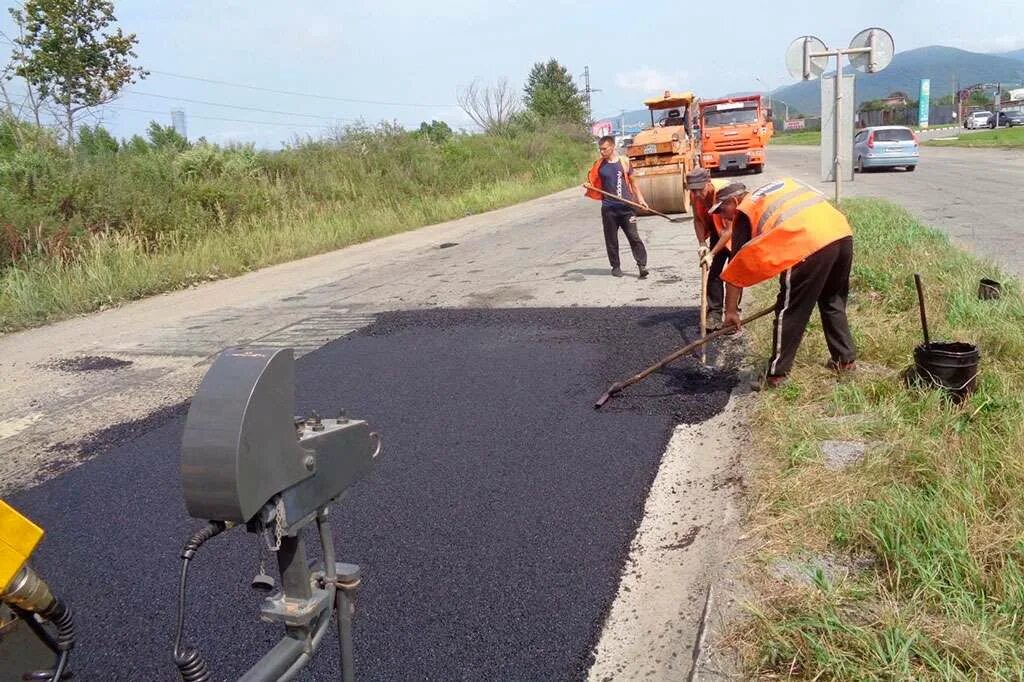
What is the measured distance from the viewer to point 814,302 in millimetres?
4621

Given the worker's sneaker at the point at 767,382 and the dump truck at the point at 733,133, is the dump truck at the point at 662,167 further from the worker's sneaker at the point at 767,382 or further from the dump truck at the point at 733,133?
the worker's sneaker at the point at 767,382

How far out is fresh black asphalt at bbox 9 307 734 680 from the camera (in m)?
2.78

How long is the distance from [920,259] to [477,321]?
3.91 metres

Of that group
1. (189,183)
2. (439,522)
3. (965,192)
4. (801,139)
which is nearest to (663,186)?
(965,192)

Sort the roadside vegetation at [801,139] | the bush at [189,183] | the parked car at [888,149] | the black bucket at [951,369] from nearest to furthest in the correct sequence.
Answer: the black bucket at [951,369], the bush at [189,183], the parked car at [888,149], the roadside vegetation at [801,139]

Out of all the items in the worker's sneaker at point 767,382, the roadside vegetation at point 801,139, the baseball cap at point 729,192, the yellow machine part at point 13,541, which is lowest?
the roadside vegetation at point 801,139

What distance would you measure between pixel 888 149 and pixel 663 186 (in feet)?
34.0

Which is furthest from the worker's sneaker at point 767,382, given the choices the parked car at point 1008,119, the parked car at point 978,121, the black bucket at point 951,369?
the parked car at point 978,121

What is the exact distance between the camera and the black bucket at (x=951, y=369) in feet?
13.3

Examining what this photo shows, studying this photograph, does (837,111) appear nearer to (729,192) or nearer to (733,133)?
(729,192)

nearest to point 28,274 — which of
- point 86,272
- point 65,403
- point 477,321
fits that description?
point 86,272

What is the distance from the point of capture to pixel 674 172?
1464cm

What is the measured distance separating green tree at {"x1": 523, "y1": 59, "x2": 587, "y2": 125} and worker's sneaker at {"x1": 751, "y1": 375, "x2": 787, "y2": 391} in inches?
1610

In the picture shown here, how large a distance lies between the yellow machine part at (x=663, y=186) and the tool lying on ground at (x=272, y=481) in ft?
44.7
